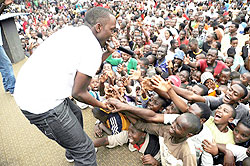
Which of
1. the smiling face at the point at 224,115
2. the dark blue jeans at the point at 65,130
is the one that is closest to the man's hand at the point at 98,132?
the dark blue jeans at the point at 65,130

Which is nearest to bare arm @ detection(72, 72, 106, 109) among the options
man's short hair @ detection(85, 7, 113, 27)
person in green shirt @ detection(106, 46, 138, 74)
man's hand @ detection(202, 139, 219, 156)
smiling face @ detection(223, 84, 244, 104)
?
man's short hair @ detection(85, 7, 113, 27)

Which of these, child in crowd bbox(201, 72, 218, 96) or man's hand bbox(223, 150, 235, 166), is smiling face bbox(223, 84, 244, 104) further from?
man's hand bbox(223, 150, 235, 166)

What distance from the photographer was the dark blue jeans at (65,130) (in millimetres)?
1283

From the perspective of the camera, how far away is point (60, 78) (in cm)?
122

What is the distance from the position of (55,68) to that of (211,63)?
3.25 metres

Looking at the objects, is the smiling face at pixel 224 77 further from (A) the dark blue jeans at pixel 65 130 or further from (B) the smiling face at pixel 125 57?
(A) the dark blue jeans at pixel 65 130

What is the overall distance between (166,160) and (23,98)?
4.33 ft

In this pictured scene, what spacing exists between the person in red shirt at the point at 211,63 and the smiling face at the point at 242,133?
177 centimetres

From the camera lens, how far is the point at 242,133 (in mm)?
1850

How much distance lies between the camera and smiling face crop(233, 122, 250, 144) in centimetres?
182

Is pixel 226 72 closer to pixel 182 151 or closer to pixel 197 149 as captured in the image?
pixel 197 149

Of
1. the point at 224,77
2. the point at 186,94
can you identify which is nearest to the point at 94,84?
the point at 186,94

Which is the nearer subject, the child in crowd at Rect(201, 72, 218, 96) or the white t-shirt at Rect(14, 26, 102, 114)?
the white t-shirt at Rect(14, 26, 102, 114)

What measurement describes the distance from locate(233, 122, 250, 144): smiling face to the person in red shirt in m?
1.77
